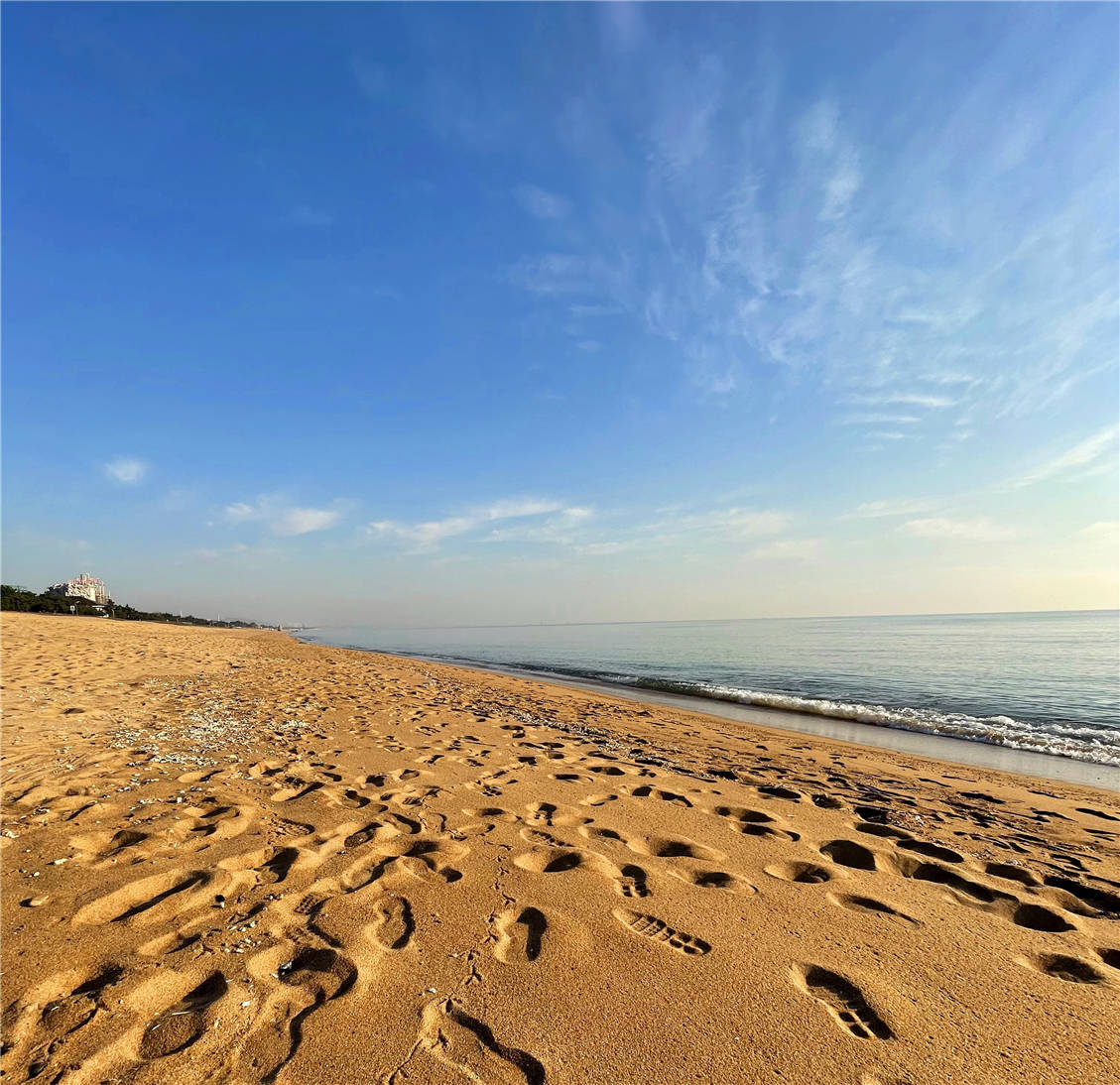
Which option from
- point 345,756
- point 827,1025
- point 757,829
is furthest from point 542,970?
point 345,756

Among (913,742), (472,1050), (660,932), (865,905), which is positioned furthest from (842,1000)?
(913,742)

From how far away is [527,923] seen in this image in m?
2.98

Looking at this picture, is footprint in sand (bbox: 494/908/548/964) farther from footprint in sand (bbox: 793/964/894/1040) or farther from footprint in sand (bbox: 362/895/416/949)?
footprint in sand (bbox: 793/964/894/1040)

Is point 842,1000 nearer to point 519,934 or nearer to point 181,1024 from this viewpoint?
point 519,934

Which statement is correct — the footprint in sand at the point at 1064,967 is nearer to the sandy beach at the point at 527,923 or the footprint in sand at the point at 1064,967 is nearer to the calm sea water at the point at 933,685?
the sandy beach at the point at 527,923

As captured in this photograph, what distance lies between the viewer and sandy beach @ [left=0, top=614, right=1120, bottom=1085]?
209 centimetres

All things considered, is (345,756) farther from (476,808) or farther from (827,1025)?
(827,1025)

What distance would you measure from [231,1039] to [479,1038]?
960 millimetres

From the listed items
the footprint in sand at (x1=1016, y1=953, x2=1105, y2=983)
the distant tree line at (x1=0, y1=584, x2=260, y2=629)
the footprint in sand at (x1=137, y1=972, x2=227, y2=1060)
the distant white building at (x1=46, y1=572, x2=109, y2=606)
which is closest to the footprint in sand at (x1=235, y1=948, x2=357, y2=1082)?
the footprint in sand at (x1=137, y1=972, x2=227, y2=1060)

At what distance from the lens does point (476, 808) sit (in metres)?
4.82

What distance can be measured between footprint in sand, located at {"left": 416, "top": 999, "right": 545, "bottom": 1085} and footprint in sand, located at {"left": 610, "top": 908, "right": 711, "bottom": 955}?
3.42 ft

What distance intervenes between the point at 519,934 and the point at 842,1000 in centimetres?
156

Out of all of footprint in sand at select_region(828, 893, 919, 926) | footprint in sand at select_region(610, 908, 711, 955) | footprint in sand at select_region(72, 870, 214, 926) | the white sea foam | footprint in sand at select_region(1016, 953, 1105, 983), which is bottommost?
the white sea foam

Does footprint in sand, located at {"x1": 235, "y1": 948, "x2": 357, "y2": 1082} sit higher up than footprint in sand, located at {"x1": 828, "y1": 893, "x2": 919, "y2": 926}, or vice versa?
footprint in sand, located at {"x1": 235, "y1": 948, "x2": 357, "y2": 1082}
